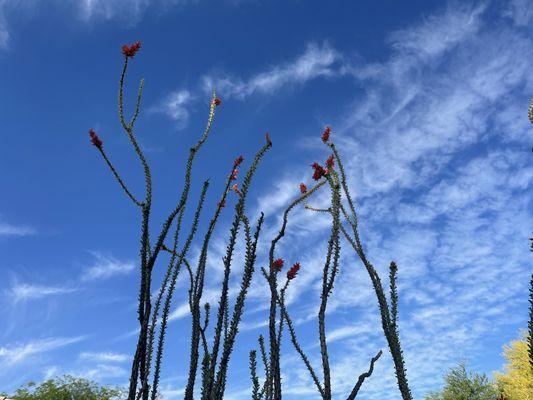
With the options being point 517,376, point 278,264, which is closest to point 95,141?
point 278,264

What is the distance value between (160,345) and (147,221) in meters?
1.15

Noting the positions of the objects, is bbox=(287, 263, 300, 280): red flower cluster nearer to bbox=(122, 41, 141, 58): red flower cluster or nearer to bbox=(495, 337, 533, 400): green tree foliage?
bbox=(122, 41, 141, 58): red flower cluster

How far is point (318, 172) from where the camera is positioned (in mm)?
5109

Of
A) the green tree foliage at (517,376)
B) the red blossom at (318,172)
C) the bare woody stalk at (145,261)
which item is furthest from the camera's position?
the green tree foliage at (517,376)

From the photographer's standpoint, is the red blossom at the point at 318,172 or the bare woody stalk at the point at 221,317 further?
the red blossom at the point at 318,172

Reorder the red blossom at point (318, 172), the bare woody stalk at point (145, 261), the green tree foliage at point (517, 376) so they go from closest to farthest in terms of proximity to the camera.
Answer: the bare woody stalk at point (145, 261), the red blossom at point (318, 172), the green tree foliage at point (517, 376)

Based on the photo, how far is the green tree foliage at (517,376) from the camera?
84.5 feet

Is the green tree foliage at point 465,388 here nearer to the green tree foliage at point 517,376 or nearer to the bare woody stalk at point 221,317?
the green tree foliage at point 517,376

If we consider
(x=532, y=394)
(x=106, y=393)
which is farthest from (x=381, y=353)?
(x=106, y=393)

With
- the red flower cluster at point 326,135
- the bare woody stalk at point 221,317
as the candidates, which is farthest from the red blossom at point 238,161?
the red flower cluster at point 326,135

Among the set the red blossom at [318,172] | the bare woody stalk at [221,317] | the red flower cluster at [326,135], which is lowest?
the bare woody stalk at [221,317]

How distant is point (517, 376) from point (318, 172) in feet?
92.0

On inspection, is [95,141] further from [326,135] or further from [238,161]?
[326,135]

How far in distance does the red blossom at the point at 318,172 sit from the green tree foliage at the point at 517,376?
2464 centimetres
